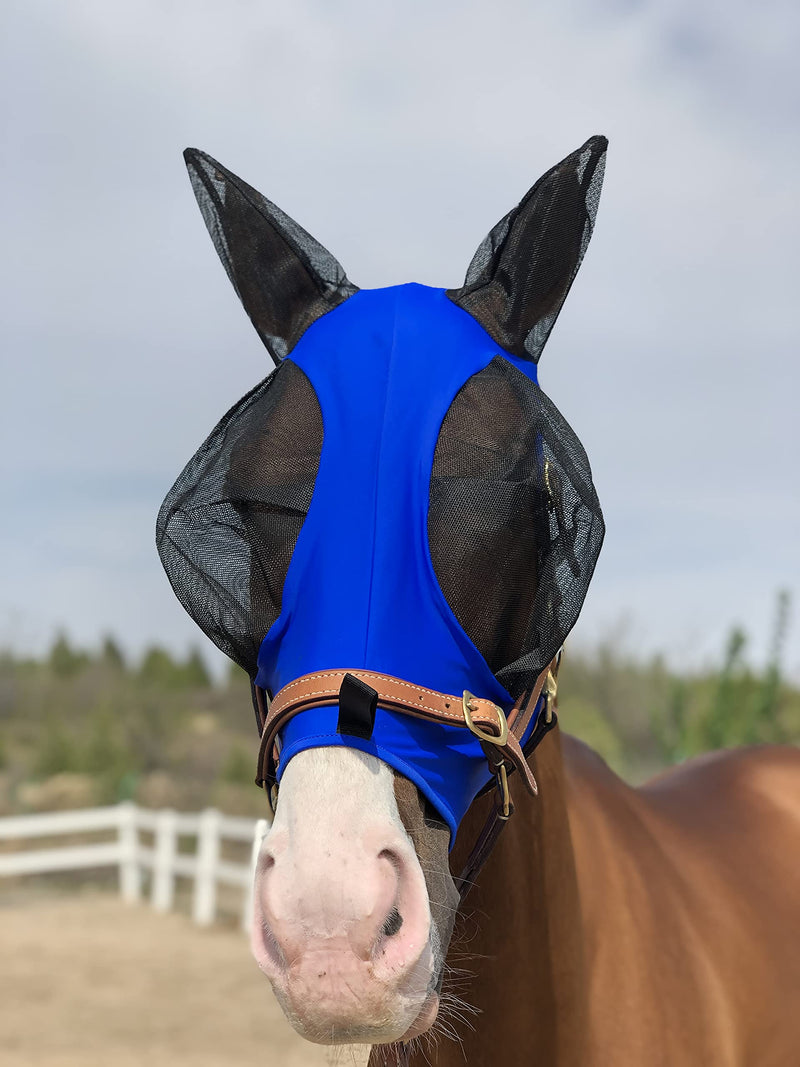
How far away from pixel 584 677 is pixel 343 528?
37.8 meters

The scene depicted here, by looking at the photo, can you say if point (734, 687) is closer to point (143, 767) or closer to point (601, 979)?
point (143, 767)

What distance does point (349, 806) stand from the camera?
5.20 ft

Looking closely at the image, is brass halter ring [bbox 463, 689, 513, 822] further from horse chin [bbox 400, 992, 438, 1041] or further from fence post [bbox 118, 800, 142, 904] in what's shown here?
fence post [bbox 118, 800, 142, 904]

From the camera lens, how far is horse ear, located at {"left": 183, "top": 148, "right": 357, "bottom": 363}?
8.14 feet

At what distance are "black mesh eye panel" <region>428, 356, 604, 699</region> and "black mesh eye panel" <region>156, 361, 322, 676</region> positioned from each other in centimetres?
26

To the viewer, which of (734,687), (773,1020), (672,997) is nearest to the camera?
(672,997)

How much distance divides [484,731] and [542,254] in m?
1.03

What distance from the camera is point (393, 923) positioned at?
5.17ft

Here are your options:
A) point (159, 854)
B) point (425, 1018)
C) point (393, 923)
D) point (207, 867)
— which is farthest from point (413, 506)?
point (159, 854)

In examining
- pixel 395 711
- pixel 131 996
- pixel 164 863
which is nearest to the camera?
pixel 395 711

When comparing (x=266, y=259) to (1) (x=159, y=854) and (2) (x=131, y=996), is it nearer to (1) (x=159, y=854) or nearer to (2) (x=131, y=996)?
(2) (x=131, y=996)

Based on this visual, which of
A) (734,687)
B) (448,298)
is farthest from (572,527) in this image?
(734,687)

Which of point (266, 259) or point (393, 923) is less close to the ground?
point (266, 259)

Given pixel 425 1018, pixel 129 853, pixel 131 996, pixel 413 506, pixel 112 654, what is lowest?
pixel 112 654
